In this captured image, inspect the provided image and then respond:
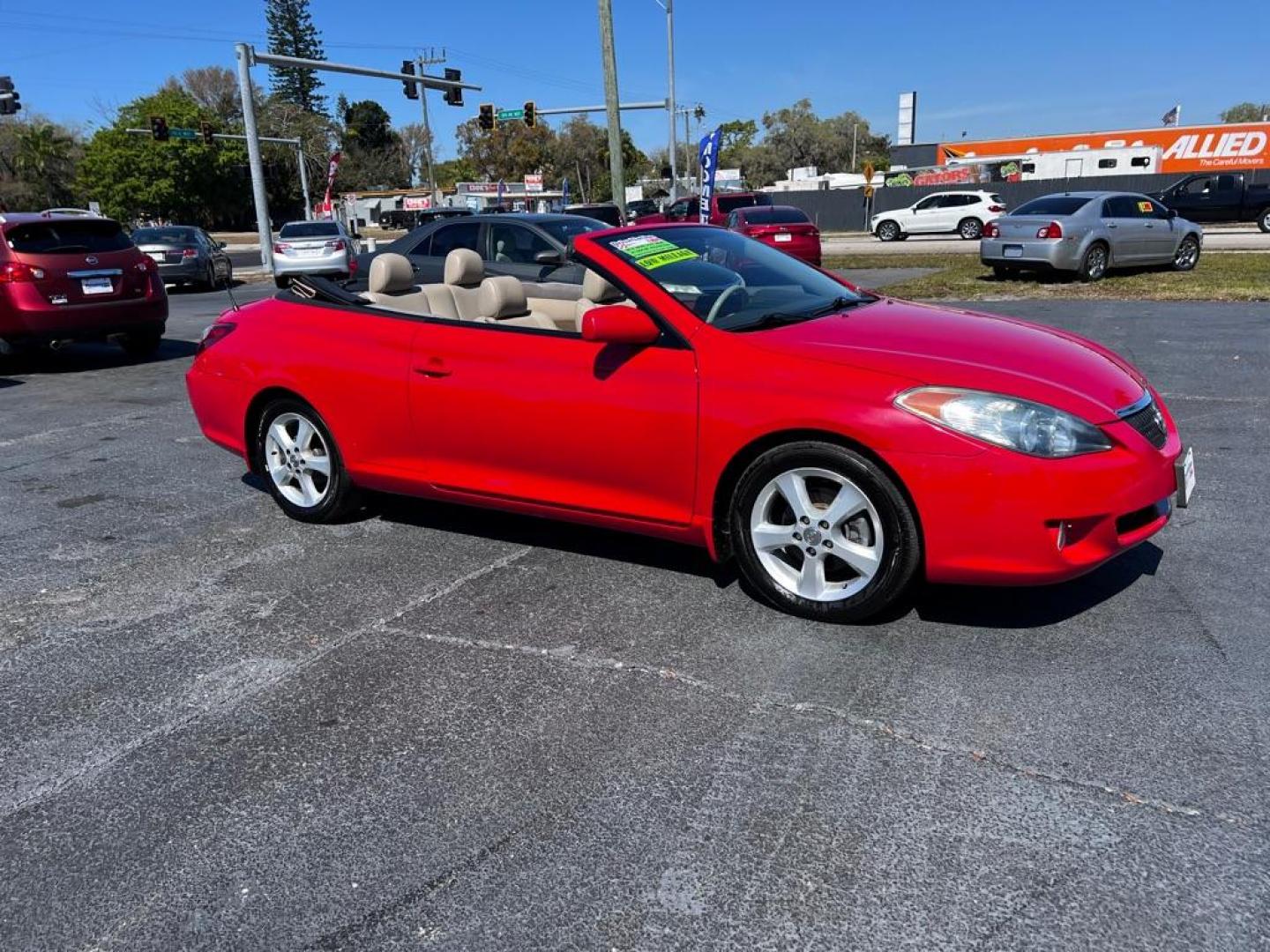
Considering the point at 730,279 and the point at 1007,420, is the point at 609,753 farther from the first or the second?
the point at 730,279

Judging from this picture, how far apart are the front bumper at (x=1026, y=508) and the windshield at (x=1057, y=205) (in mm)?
14618

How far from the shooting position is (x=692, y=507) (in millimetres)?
3943

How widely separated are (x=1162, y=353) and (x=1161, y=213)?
380 inches

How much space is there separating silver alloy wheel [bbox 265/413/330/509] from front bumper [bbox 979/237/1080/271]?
14184 mm

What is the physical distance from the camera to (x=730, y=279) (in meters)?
4.43

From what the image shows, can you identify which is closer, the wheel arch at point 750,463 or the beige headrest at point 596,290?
the wheel arch at point 750,463

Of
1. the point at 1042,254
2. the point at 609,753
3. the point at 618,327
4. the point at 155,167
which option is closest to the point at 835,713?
the point at 609,753

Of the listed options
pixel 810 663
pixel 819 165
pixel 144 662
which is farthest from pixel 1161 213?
pixel 819 165

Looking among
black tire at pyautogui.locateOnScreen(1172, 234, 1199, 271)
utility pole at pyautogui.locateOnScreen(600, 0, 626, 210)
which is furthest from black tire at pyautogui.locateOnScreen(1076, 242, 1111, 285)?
utility pole at pyautogui.locateOnScreen(600, 0, 626, 210)

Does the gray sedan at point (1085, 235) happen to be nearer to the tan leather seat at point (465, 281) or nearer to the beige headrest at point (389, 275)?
the tan leather seat at point (465, 281)

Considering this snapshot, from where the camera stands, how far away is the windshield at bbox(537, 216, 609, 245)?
12.1 meters

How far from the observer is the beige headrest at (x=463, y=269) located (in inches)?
213

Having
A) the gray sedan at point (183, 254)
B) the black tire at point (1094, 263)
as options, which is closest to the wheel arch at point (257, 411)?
the black tire at point (1094, 263)

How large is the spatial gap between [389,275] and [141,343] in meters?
8.41
